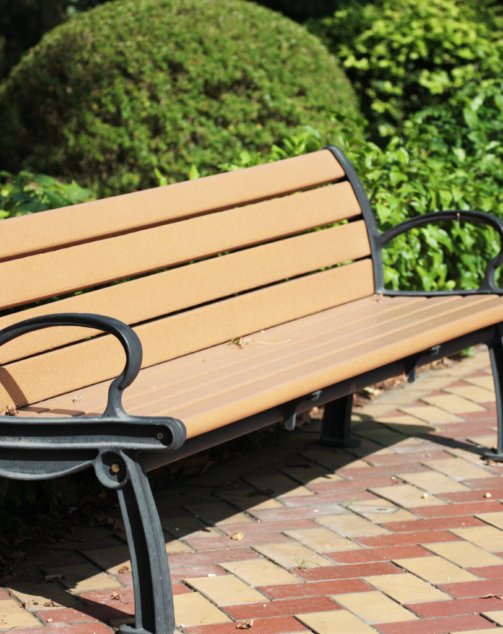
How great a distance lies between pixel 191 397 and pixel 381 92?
5948mm

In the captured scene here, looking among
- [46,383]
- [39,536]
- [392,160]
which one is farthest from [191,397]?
[392,160]

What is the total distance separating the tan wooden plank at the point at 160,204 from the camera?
11.1ft

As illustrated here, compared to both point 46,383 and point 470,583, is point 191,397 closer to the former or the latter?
point 46,383

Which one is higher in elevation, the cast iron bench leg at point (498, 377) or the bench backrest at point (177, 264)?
the bench backrest at point (177, 264)

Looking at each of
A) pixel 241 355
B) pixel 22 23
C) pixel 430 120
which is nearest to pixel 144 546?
pixel 241 355

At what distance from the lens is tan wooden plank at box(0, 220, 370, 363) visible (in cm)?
341

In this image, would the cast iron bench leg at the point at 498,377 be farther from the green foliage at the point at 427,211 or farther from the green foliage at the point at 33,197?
the green foliage at the point at 33,197

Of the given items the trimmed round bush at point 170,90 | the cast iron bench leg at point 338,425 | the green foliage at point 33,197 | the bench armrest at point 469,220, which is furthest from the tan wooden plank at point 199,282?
the trimmed round bush at point 170,90

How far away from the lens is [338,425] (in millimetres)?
4551

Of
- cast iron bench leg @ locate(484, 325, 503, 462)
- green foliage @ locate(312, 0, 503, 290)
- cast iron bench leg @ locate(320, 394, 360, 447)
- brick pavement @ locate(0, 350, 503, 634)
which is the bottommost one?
brick pavement @ locate(0, 350, 503, 634)

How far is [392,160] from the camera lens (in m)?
5.52

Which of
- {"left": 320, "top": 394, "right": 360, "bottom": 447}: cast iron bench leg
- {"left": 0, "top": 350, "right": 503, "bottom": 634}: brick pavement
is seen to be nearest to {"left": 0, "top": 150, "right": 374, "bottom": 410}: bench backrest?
{"left": 320, "top": 394, "right": 360, "bottom": 447}: cast iron bench leg

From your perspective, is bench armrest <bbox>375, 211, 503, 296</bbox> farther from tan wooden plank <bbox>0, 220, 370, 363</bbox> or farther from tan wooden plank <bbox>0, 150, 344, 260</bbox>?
tan wooden plank <bbox>0, 150, 344, 260</bbox>

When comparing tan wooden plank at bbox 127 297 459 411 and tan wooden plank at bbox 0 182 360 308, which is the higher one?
tan wooden plank at bbox 0 182 360 308
